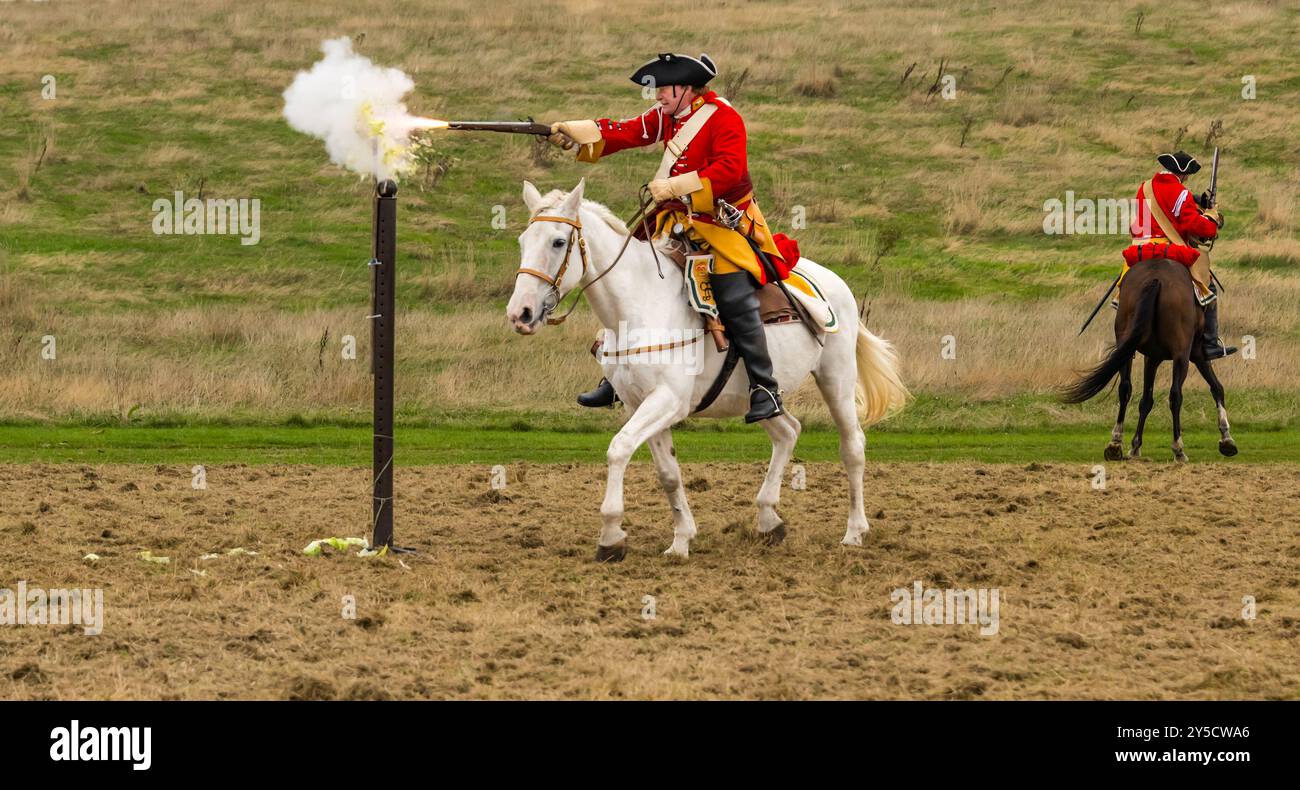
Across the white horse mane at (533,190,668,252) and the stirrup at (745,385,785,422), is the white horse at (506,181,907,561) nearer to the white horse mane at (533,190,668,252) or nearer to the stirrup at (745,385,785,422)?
the white horse mane at (533,190,668,252)

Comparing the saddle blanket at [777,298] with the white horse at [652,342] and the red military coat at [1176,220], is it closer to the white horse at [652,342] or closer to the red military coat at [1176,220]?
the white horse at [652,342]

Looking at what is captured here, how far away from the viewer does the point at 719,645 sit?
888 cm

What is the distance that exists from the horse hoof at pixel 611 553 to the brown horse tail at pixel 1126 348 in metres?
6.81

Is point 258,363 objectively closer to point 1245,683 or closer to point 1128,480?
point 1128,480

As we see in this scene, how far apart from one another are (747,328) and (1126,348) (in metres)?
6.46

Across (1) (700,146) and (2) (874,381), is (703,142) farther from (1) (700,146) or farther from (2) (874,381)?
(2) (874,381)

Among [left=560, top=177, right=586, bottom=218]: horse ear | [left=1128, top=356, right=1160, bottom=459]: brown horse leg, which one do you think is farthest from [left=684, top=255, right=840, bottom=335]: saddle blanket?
[left=1128, top=356, right=1160, bottom=459]: brown horse leg

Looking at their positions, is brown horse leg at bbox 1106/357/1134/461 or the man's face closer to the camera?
the man's face

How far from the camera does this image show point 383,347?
10.9 metres

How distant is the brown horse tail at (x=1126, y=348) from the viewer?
1617cm

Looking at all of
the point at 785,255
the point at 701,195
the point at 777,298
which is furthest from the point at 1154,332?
the point at 701,195

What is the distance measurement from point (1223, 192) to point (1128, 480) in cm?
2092

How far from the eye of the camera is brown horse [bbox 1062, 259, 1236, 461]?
16281 mm

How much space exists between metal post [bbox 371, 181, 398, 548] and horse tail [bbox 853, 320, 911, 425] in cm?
390
